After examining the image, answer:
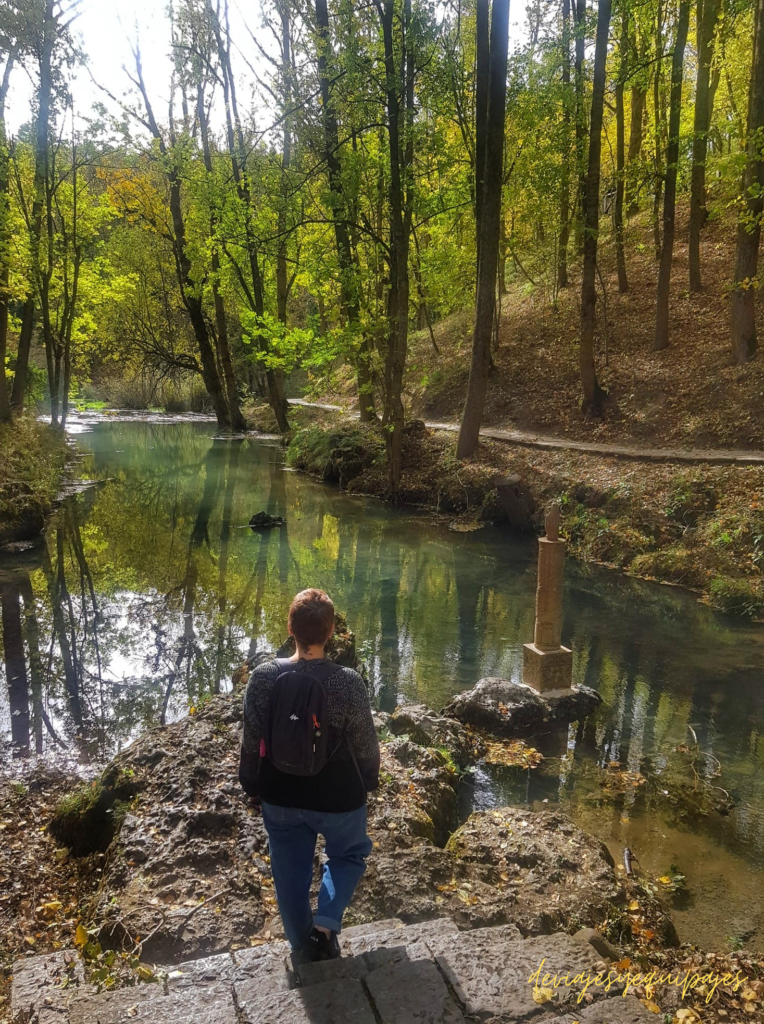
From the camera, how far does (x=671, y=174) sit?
1750 centimetres

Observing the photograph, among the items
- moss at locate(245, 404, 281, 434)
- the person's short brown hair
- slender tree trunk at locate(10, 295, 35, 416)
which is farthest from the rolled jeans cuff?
moss at locate(245, 404, 281, 434)

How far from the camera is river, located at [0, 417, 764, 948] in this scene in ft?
19.6

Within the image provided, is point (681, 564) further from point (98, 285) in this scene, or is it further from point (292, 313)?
point (292, 313)

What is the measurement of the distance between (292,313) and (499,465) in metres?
26.5

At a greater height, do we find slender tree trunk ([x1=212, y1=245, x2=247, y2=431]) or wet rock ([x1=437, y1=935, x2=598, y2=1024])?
slender tree trunk ([x1=212, y1=245, x2=247, y2=431])

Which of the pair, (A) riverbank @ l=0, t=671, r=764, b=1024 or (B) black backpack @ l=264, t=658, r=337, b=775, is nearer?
(B) black backpack @ l=264, t=658, r=337, b=775

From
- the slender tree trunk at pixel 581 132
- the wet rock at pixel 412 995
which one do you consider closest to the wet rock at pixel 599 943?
the wet rock at pixel 412 995

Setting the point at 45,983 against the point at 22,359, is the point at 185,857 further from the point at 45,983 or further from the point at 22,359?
the point at 22,359

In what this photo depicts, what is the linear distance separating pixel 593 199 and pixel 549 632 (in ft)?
42.4

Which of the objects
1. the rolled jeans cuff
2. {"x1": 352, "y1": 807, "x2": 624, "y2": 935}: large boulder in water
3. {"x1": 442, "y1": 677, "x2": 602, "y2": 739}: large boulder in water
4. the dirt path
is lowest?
{"x1": 442, "y1": 677, "x2": 602, "y2": 739}: large boulder in water

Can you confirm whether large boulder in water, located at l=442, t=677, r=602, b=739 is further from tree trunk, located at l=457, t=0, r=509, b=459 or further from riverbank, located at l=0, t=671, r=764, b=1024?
tree trunk, located at l=457, t=0, r=509, b=459

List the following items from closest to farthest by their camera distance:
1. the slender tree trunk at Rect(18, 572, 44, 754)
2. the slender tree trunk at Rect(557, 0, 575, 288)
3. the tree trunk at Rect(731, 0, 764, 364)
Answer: the slender tree trunk at Rect(18, 572, 44, 754) → the tree trunk at Rect(731, 0, 764, 364) → the slender tree trunk at Rect(557, 0, 575, 288)

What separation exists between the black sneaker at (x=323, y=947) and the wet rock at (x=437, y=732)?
12.1 feet

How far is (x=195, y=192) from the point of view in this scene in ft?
80.8
